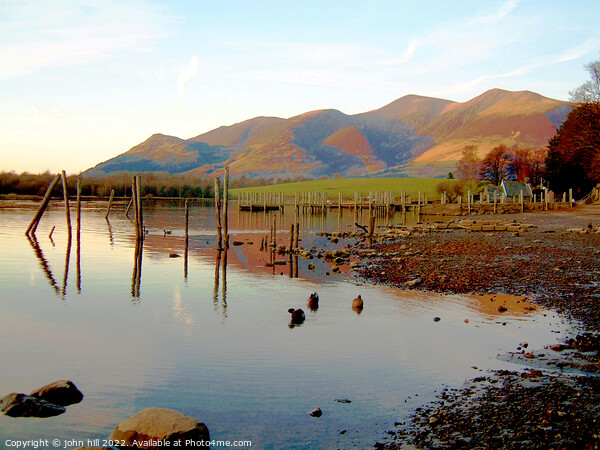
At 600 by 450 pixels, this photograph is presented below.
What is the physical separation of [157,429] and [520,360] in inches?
306

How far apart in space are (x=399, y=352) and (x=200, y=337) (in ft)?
17.8

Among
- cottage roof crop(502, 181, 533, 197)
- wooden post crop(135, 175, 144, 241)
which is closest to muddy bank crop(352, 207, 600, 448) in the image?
wooden post crop(135, 175, 144, 241)

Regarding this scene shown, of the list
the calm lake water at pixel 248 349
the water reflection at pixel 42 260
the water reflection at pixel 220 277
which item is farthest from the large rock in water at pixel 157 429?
the water reflection at pixel 42 260

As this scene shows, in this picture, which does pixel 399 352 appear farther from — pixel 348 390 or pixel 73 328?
pixel 73 328

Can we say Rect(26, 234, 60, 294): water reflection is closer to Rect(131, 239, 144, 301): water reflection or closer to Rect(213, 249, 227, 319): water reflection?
Rect(131, 239, 144, 301): water reflection

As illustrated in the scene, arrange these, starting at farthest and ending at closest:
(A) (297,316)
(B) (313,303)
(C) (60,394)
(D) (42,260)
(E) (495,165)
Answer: (E) (495,165) → (D) (42,260) → (B) (313,303) → (A) (297,316) → (C) (60,394)

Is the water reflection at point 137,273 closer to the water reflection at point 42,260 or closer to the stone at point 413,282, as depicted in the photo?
the water reflection at point 42,260

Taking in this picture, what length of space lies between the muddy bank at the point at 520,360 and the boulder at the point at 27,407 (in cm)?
586

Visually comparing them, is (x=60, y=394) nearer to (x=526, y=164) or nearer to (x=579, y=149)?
(x=579, y=149)

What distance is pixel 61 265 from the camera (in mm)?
30578

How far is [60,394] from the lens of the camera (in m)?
10.4

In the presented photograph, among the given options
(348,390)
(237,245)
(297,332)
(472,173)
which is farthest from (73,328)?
(472,173)

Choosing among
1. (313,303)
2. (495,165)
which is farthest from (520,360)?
(495,165)

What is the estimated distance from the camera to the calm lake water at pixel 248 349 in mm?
9703
